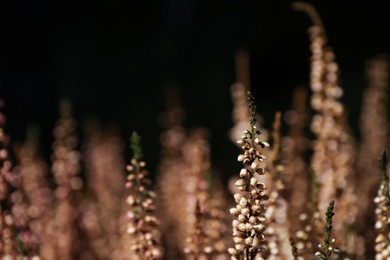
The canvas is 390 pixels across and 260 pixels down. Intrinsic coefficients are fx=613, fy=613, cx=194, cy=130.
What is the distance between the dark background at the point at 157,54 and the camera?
17.5m

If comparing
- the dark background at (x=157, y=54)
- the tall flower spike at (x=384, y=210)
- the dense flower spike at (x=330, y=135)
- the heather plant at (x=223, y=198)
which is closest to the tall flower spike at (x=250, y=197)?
the heather plant at (x=223, y=198)

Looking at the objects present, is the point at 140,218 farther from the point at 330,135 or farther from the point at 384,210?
the point at 330,135

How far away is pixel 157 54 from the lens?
1992cm

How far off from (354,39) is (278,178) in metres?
15.0

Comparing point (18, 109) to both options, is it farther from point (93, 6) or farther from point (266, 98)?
point (266, 98)

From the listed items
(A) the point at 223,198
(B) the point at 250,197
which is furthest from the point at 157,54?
(B) the point at 250,197

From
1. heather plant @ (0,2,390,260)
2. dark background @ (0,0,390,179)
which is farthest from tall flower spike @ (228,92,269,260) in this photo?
dark background @ (0,0,390,179)

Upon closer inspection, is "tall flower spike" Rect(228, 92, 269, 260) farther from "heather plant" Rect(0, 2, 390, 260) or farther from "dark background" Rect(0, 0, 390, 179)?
"dark background" Rect(0, 0, 390, 179)

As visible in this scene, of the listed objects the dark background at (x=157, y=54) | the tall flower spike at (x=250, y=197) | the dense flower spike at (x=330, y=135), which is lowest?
the tall flower spike at (x=250, y=197)

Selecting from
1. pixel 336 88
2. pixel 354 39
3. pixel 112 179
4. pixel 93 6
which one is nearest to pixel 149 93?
pixel 93 6

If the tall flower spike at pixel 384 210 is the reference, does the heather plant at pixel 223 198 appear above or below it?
above

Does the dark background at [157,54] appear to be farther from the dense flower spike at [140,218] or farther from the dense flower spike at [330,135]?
the dense flower spike at [140,218]

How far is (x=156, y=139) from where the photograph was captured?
1555 centimetres

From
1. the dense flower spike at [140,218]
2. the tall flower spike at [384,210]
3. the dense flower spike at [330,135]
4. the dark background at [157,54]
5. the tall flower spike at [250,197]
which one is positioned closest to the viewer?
the tall flower spike at [250,197]
